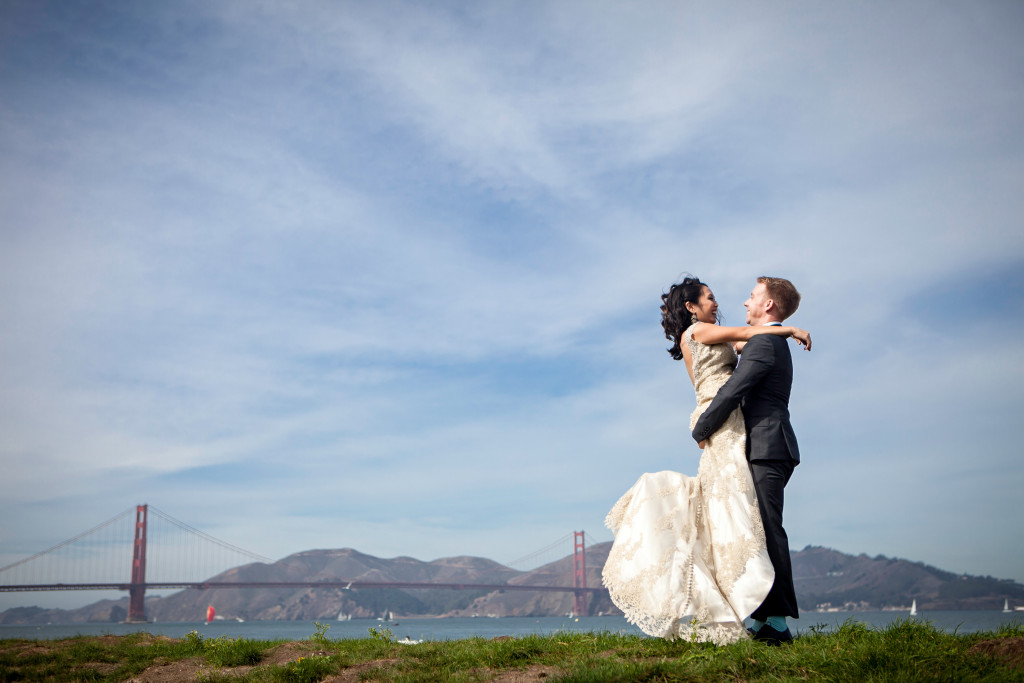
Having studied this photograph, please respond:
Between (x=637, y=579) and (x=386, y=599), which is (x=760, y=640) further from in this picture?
(x=386, y=599)

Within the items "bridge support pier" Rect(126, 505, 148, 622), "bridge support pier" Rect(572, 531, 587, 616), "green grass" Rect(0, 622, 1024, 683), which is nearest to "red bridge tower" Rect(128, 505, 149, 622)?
"bridge support pier" Rect(126, 505, 148, 622)

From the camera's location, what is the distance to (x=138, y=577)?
230ft

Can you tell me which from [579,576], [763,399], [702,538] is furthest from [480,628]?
[763,399]

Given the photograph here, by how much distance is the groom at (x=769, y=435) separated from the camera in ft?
14.5

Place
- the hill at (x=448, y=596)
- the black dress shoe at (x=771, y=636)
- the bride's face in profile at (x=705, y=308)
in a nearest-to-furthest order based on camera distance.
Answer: the black dress shoe at (x=771, y=636), the bride's face in profile at (x=705, y=308), the hill at (x=448, y=596)

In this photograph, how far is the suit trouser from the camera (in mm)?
4395

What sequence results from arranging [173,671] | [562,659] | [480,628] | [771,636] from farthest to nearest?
[480,628], [173,671], [562,659], [771,636]

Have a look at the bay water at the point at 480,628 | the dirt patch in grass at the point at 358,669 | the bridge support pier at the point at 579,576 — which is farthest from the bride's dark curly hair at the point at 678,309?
the bridge support pier at the point at 579,576

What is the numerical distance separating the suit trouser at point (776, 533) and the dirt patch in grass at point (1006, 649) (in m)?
0.93

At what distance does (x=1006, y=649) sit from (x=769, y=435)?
5.23ft

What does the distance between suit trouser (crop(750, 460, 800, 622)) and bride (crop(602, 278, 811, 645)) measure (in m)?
0.08

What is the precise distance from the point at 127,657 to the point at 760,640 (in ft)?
18.9

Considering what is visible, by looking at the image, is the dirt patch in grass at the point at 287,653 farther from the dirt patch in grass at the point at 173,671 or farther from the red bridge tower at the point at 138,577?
the red bridge tower at the point at 138,577

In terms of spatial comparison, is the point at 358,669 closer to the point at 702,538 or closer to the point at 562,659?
the point at 562,659
